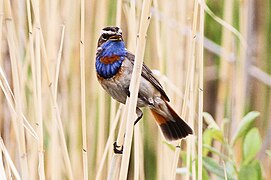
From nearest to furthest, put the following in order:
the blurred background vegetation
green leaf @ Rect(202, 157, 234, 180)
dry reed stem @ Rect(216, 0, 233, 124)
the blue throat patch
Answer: the blue throat patch, green leaf @ Rect(202, 157, 234, 180), the blurred background vegetation, dry reed stem @ Rect(216, 0, 233, 124)

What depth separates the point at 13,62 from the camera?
1.25 meters

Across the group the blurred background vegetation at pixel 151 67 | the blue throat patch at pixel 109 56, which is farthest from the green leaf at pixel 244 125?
the blue throat patch at pixel 109 56

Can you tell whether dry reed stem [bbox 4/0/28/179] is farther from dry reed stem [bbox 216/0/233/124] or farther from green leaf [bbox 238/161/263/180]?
dry reed stem [bbox 216/0/233/124]

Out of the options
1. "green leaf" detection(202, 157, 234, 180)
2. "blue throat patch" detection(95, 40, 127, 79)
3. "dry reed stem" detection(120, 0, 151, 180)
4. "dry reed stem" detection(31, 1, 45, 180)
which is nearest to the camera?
"dry reed stem" detection(120, 0, 151, 180)

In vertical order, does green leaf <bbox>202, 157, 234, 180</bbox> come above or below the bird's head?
below

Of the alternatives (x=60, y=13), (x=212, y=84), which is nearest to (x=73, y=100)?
(x=60, y=13)

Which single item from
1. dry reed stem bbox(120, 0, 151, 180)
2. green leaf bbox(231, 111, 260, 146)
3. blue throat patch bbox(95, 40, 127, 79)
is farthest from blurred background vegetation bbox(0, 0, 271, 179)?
dry reed stem bbox(120, 0, 151, 180)

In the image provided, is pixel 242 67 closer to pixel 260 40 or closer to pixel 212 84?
pixel 260 40

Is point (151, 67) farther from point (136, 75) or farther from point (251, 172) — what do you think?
point (136, 75)

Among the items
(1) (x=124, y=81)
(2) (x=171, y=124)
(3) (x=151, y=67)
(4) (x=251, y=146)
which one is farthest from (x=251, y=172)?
(3) (x=151, y=67)

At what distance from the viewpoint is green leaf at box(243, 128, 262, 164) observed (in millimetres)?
1404

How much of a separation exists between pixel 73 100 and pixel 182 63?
0.33 metres

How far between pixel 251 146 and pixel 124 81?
320 millimetres

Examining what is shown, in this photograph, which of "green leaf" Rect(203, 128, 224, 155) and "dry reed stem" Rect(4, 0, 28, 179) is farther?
"green leaf" Rect(203, 128, 224, 155)
